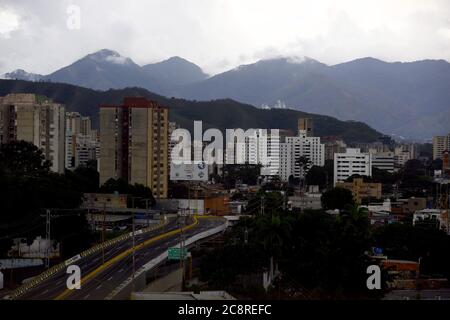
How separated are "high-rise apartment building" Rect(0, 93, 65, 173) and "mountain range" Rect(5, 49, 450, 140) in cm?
3243

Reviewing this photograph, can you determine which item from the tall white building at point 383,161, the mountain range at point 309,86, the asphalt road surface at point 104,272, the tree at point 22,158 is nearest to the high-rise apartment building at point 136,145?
the tree at point 22,158

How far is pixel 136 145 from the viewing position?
17.3 m

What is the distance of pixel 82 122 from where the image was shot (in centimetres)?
3734

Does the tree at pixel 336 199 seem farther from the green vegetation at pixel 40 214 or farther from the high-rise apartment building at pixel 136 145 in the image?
the green vegetation at pixel 40 214

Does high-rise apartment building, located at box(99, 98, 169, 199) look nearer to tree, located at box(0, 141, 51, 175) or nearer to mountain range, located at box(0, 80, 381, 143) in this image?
tree, located at box(0, 141, 51, 175)

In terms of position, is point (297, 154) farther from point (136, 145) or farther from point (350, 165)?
point (136, 145)

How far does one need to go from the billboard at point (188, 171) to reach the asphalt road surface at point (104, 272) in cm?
970

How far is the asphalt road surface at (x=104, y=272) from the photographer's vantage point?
5.32m

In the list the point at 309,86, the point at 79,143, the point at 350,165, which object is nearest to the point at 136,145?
the point at 350,165

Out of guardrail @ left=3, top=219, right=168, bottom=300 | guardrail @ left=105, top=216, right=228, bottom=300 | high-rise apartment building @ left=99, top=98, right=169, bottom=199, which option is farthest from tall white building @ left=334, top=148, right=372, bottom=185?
guardrail @ left=3, top=219, right=168, bottom=300

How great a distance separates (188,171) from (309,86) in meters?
55.1

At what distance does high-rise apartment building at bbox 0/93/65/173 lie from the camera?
18.2m
